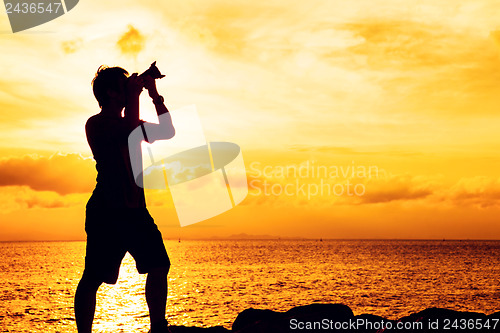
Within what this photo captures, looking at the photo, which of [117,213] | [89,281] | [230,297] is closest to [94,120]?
[117,213]

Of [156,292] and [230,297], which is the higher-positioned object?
[156,292]

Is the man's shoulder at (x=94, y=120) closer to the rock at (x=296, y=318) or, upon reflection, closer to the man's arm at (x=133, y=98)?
the man's arm at (x=133, y=98)

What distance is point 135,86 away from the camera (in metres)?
4.63

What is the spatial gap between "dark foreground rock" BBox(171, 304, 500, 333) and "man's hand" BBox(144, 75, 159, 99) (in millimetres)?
4326

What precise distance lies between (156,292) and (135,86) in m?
1.90

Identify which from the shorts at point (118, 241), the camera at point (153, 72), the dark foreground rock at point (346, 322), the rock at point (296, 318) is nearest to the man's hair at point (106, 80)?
the camera at point (153, 72)

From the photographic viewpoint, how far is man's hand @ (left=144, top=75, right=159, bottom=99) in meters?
4.71

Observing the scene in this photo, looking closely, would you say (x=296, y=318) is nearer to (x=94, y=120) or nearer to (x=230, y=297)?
(x=94, y=120)

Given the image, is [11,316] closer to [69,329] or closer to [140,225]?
[69,329]

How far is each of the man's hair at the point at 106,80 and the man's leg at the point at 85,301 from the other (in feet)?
5.55

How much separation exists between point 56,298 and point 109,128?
4570 cm

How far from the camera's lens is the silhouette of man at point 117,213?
4.54m

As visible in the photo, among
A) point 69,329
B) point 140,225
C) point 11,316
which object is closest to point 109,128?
point 140,225

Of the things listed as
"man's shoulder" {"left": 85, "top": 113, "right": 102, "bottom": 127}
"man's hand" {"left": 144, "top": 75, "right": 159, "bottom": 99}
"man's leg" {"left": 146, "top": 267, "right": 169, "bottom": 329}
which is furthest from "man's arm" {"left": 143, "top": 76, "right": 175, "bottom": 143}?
"man's leg" {"left": 146, "top": 267, "right": 169, "bottom": 329}
